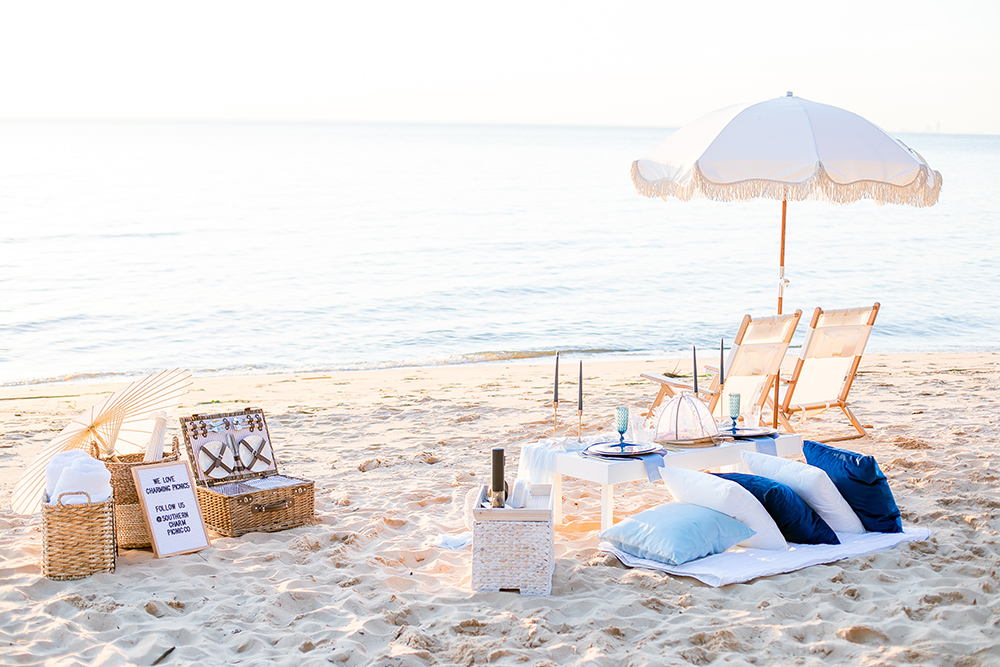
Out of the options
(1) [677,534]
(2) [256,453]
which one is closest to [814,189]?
(1) [677,534]

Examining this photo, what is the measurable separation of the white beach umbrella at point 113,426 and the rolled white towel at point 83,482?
14.9 inches

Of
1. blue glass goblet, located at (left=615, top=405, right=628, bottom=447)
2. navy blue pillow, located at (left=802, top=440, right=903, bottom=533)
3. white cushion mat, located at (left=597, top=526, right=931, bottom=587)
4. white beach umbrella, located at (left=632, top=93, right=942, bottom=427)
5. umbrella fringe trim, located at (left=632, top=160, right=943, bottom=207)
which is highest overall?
white beach umbrella, located at (left=632, top=93, right=942, bottom=427)

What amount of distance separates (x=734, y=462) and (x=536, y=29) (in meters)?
39.3

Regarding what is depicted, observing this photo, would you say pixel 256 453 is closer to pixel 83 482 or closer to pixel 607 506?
pixel 83 482

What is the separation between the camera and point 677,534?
3770 mm

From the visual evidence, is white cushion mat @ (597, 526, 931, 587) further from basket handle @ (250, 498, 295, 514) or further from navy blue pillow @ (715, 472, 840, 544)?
basket handle @ (250, 498, 295, 514)

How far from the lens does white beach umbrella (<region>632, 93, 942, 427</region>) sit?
5258 mm

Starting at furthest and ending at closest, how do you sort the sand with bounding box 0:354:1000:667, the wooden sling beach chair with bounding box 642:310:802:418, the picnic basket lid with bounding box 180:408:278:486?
the wooden sling beach chair with bounding box 642:310:802:418, the picnic basket lid with bounding box 180:408:278:486, the sand with bounding box 0:354:1000:667

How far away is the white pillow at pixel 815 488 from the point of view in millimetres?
4020

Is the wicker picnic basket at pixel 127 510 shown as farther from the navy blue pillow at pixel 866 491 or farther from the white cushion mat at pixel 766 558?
the navy blue pillow at pixel 866 491

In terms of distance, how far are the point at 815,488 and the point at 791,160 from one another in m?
2.10

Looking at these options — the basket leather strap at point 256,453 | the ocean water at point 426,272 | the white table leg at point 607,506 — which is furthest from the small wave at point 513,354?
the white table leg at point 607,506

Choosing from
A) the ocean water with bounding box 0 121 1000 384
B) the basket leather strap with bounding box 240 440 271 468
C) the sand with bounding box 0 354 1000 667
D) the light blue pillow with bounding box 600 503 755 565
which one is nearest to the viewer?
the sand with bounding box 0 354 1000 667

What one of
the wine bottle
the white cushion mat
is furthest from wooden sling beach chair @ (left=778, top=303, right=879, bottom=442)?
the wine bottle
